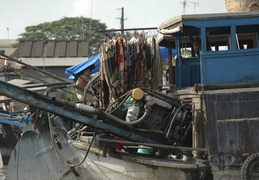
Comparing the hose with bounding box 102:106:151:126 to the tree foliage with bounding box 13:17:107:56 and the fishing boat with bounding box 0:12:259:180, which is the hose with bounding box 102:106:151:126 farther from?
the tree foliage with bounding box 13:17:107:56

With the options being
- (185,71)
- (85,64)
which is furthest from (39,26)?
(185,71)

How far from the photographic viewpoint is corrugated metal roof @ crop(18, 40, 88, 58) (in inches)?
1225

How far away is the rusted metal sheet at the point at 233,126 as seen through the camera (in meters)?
6.41

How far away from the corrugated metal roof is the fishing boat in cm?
2353

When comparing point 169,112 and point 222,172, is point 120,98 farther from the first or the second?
point 222,172

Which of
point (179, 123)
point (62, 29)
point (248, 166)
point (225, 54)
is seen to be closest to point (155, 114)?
point (179, 123)

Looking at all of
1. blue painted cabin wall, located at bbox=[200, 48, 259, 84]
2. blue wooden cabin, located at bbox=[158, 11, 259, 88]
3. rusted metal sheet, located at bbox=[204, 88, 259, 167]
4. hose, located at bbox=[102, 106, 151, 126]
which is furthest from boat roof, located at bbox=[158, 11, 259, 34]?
hose, located at bbox=[102, 106, 151, 126]

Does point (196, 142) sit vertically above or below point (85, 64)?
below

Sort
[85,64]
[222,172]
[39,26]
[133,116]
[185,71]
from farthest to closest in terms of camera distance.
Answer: [39,26], [85,64], [185,71], [133,116], [222,172]

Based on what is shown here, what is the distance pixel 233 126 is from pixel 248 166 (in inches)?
22.6

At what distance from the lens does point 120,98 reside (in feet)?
23.6

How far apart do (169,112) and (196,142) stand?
0.72m

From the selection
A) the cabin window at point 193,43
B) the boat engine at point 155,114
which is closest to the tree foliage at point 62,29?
the cabin window at point 193,43

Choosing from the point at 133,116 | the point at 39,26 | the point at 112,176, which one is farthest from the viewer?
the point at 39,26
